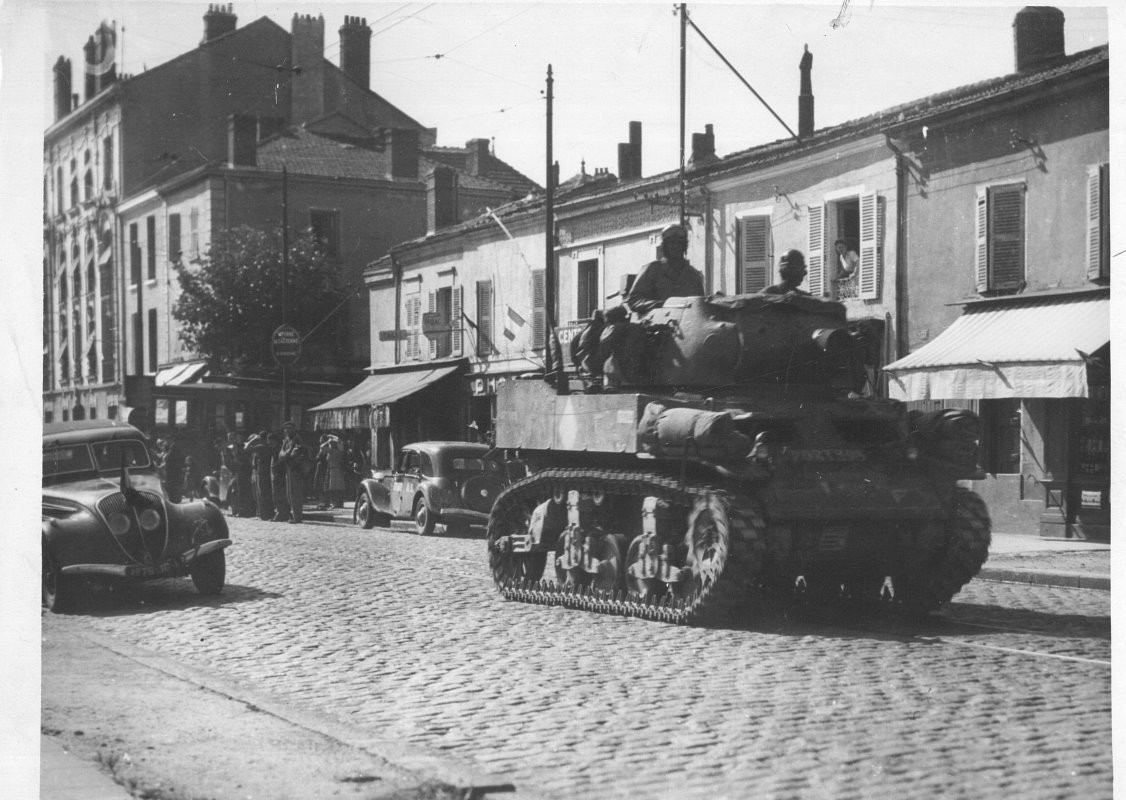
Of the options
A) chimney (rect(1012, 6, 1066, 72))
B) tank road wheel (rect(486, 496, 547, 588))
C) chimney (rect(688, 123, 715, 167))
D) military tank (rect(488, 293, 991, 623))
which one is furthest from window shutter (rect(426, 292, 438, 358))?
chimney (rect(1012, 6, 1066, 72))

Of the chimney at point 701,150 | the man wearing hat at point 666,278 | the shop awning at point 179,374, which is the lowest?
the shop awning at point 179,374

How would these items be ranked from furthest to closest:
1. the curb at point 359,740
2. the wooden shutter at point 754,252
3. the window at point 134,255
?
the wooden shutter at point 754,252, the window at point 134,255, the curb at point 359,740

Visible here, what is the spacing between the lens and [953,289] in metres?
19.0

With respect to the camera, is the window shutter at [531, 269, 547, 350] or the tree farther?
the window shutter at [531, 269, 547, 350]

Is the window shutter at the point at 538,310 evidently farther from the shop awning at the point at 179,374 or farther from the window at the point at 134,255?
the window at the point at 134,255

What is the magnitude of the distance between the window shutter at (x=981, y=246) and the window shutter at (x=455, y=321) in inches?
348

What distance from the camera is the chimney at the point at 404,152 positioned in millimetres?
14019

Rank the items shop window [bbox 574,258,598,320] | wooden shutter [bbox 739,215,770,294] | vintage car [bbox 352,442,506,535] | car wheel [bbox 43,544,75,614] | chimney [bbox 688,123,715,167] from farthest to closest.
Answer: shop window [bbox 574,258,598,320] → wooden shutter [bbox 739,215,770,294] → vintage car [bbox 352,442,506,535] → chimney [bbox 688,123,715,167] → car wheel [bbox 43,544,75,614]

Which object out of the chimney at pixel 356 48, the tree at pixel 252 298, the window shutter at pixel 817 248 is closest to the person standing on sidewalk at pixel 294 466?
the tree at pixel 252 298

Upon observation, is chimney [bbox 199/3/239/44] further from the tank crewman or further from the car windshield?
the tank crewman

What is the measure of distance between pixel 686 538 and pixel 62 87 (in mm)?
5361

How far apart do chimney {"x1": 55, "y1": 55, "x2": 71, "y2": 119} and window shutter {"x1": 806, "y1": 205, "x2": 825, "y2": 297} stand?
14335 mm

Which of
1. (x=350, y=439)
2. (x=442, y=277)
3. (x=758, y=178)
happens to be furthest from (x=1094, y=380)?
(x=350, y=439)

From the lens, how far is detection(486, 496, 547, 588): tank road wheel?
1273 centimetres
